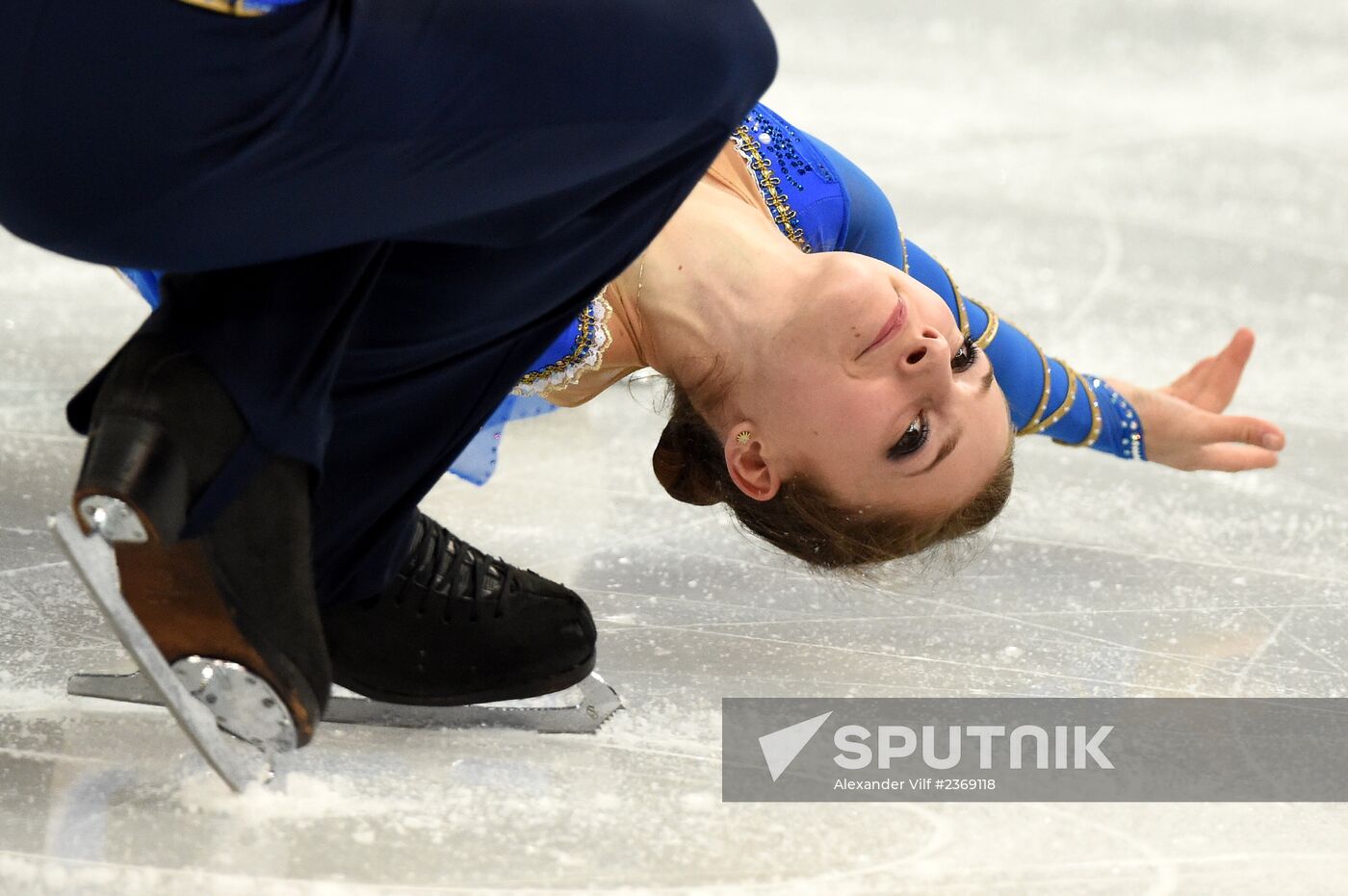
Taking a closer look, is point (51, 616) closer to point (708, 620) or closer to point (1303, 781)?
point (708, 620)

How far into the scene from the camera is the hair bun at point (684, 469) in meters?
2.02

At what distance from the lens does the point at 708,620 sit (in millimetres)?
1946

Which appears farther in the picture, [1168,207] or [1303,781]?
[1168,207]

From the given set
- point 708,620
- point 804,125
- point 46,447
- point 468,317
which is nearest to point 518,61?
point 468,317

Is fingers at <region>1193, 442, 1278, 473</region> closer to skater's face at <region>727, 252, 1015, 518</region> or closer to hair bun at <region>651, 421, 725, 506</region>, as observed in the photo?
skater's face at <region>727, 252, 1015, 518</region>

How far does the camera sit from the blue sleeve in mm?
2223

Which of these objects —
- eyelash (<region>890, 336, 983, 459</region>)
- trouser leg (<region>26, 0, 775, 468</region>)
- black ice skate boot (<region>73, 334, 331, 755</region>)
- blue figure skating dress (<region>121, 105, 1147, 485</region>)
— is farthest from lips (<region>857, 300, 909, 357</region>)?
black ice skate boot (<region>73, 334, 331, 755</region>)

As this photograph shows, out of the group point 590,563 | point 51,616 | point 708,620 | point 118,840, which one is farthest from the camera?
point 590,563

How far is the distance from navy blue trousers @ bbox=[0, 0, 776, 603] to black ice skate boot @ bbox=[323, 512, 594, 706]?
132mm

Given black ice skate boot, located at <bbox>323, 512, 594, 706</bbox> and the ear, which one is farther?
the ear

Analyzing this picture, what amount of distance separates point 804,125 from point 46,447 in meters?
2.38

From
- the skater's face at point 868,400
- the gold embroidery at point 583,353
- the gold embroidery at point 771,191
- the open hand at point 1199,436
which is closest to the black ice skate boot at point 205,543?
the gold embroidery at point 583,353

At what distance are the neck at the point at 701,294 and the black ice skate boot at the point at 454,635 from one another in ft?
1.17

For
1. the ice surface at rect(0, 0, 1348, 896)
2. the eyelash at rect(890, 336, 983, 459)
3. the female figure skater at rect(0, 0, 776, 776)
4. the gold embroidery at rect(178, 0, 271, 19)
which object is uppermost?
the gold embroidery at rect(178, 0, 271, 19)
